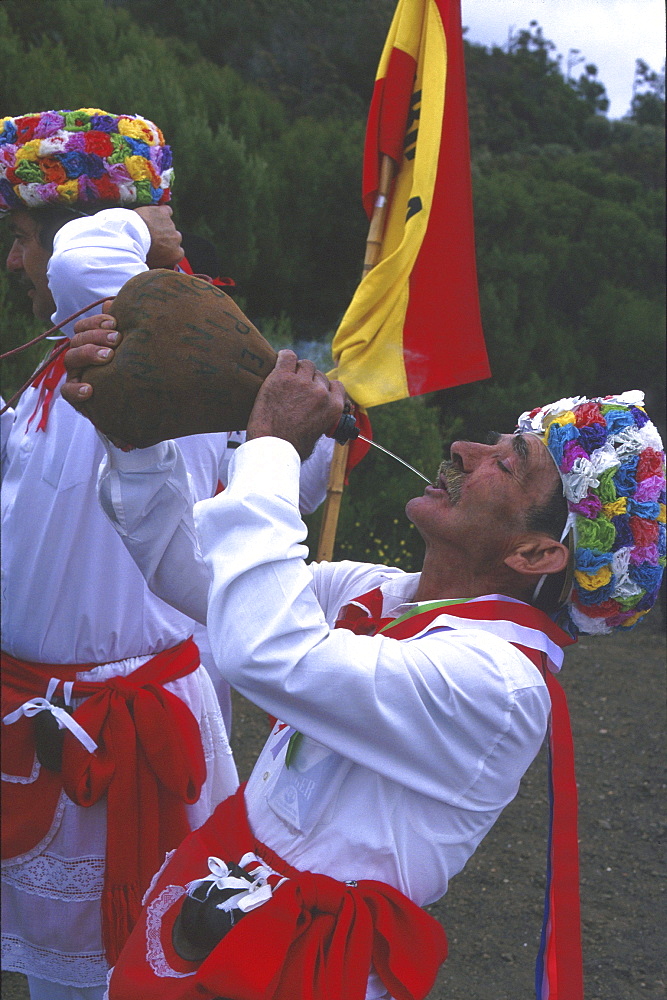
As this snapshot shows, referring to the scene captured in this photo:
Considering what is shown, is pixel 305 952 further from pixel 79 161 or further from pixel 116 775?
pixel 79 161

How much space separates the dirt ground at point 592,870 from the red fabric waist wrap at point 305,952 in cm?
208

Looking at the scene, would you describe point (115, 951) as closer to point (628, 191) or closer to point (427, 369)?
point (427, 369)

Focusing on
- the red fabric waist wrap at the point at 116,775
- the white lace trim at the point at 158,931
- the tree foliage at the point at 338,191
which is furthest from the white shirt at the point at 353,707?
the tree foliage at the point at 338,191

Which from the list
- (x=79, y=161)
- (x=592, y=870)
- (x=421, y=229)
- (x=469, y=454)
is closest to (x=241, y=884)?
(x=469, y=454)

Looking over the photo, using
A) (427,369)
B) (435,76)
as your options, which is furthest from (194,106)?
(427,369)

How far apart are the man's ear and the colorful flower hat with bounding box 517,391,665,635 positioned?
3cm

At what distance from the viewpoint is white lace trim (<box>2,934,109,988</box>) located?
218 cm

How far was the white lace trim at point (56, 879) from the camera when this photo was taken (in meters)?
2.18

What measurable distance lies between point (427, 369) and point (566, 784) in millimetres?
2403

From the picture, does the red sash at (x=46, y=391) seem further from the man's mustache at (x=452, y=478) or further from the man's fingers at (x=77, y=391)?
the man's mustache at (x=452, y=478)

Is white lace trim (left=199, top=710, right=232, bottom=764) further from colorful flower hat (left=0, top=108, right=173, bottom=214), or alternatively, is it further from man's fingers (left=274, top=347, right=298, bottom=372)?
colorful flower hat (left=0, top=108, right=173, bottom=214)

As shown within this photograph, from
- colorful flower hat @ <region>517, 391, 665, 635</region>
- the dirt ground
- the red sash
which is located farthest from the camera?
the dirt ground

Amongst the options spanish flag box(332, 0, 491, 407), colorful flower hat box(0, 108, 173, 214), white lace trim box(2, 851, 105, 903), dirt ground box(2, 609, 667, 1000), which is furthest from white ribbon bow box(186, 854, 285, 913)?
spanish flag box(332, 0, 491, 407)

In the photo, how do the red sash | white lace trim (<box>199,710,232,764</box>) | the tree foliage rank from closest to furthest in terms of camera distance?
the red sash
white lace trim (<box>199,710,232,764</box>)
the tree foliage
